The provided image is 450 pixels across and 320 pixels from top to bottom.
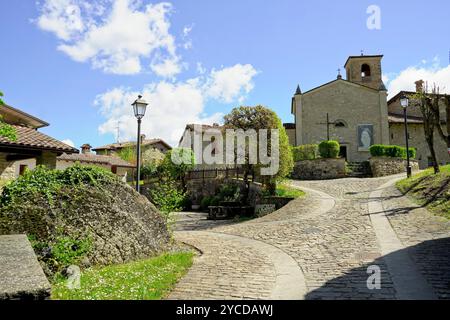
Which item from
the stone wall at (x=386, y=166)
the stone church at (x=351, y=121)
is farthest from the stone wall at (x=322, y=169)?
the stone church at (x=351, y=121)

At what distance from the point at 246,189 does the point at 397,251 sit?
14.5 meters

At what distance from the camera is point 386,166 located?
1017 inches

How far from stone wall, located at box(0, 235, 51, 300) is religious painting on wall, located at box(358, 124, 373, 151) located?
32516 millimetres

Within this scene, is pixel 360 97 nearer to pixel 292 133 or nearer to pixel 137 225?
pixel 292 133

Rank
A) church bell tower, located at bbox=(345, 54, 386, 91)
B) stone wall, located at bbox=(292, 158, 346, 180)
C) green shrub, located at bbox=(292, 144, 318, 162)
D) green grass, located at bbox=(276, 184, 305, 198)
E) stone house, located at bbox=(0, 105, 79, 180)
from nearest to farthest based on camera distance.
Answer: stone house, located at bbox=(0, 105, 79, 180) < green grass, located at bbox=(276, 184, 305, 198) < stone wall, located at bbox=(292, 158, 346, 180) < green shrub, located at bbox=(292, 144, 318, 162) < church bell tower, located at bbox=(345, 54, 386, 91)

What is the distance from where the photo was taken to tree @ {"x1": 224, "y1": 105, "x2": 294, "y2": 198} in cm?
1734

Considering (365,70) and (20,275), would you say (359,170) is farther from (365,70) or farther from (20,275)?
(20,275)

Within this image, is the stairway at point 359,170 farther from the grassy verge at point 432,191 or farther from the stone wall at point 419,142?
the stone wall at point 419,142

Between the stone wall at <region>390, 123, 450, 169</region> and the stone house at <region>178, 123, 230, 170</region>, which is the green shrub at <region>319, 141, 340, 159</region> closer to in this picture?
the stone wall at <region>390, 123, 450, 169</region>

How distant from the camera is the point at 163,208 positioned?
33.3 feet

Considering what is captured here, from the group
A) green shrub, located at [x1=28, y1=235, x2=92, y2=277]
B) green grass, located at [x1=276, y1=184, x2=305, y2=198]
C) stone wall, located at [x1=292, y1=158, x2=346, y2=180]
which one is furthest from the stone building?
green shrub, located at [x1=28, y1=235, x2=92, y2=277]

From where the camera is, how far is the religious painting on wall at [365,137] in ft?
107
